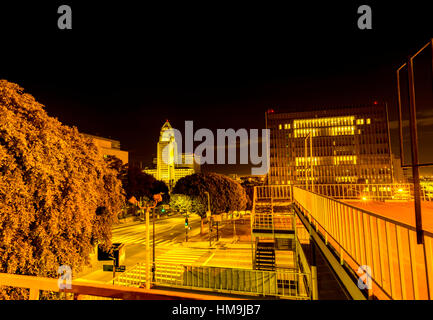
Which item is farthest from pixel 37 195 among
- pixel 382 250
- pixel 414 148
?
pixel 414 148

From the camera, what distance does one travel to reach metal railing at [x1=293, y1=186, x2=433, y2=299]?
2.78 metres

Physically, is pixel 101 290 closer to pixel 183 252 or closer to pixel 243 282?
pixel 243 282

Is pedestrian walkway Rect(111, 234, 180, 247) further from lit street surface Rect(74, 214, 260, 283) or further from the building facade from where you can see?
the building facade

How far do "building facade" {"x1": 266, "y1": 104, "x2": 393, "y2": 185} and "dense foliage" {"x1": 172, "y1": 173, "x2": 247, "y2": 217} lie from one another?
5979 cm

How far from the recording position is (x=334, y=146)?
9362 centimetres

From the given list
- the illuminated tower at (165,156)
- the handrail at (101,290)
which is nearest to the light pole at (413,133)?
the handrail at (101,290)

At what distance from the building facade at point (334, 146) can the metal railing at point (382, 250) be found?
85601mm

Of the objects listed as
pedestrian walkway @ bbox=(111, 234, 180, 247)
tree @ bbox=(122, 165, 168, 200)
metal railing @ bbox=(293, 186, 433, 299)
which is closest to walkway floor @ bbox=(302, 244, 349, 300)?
metal railing @ bbox=(293, 186, 433, 299)

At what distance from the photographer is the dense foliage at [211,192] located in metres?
32.0

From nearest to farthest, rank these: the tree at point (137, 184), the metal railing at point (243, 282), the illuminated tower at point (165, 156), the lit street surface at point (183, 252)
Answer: the metal railing at point (243, 282)
the lit street surface at point (183, 252)
the tree at point (137, 184)
the illuminated tower at point (165, 156)

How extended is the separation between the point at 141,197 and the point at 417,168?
4659 centimetres

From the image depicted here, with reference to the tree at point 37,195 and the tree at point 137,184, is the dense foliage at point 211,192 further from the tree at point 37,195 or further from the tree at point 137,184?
the tree at point 37,195

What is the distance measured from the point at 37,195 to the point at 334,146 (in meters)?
101
